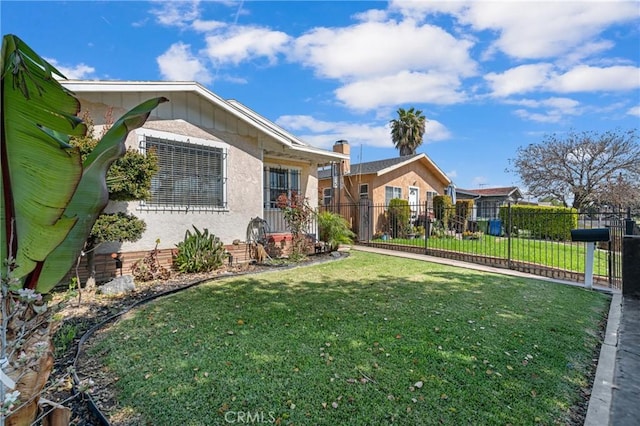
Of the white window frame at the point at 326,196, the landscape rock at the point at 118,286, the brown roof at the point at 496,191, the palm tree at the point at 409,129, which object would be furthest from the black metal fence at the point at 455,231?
the brown roof at the point at 496,191

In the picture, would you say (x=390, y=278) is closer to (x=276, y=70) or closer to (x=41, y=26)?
(x=41, y=26)

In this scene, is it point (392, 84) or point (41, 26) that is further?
point (392, 84)

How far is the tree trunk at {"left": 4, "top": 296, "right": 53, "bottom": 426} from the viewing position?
1660 millimetres

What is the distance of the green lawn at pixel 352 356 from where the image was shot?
9.68 feet

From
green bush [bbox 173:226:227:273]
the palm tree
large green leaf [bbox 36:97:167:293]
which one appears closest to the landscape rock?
green bush [bbox 173:226:227:273]

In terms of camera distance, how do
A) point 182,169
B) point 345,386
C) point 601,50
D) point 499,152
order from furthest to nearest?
point 499,152, point 601,50, point 182,169, point 345,386

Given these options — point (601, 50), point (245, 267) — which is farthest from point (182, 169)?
point (601, 50)

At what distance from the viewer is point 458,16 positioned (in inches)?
354

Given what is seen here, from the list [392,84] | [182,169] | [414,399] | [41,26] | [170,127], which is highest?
[392,84]

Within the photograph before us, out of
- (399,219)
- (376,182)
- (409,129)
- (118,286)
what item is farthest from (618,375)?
(409,129)

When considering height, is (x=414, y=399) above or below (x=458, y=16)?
below

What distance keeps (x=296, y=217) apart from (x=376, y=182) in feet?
31.6

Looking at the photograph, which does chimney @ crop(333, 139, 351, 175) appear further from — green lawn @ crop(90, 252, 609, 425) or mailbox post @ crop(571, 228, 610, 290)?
green lawn @ crop(90, 252, 609, 425)

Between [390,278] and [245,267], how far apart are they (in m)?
4.17
